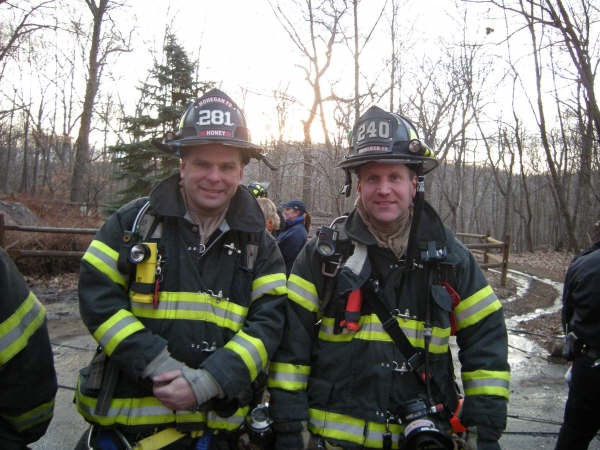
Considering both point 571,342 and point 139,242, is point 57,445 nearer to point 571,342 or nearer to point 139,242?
point 139,242

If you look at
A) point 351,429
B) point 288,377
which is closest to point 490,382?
point 351,429

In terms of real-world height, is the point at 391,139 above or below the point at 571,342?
above

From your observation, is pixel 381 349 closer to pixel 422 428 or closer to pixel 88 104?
pixel 422 428

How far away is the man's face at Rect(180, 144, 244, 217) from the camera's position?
217 centimetres

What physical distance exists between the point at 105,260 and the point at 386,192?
1471 mm

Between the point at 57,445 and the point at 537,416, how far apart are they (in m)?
4.72

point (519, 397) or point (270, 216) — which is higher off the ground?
point (270, 216)

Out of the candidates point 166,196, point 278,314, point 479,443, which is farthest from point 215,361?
point 479,443

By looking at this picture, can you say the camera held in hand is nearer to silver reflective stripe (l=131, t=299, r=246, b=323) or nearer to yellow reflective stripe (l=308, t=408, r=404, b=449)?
yellow reflective stripe (l=308, t=408, r=404, b=449)

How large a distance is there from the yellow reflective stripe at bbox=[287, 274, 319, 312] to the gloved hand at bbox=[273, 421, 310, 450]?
56 cm

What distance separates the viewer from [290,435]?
1.97 m

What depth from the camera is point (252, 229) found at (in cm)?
218

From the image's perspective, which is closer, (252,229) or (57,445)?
(252,229)

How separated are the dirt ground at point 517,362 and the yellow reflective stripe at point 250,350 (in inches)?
101
